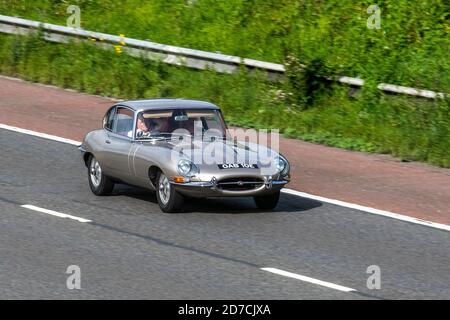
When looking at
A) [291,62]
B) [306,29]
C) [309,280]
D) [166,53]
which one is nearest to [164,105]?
[309,280]

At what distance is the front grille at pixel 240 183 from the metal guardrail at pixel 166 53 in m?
5.90

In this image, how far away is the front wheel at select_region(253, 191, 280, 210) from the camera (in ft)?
47.5

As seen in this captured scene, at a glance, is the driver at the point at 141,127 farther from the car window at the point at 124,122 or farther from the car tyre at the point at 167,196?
the car tyre at the point at 167,196

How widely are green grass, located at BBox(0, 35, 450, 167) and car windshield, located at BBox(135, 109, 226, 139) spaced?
4.32 metres

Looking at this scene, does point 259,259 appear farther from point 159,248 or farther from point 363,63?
point 363,63

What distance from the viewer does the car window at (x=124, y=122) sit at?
1508cm

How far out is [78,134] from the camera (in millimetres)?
19375

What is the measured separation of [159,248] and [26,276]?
1.77 m

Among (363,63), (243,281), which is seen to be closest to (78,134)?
(363,63)

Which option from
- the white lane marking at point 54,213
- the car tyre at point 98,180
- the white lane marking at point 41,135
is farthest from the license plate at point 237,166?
the white lane marking at point 41,135

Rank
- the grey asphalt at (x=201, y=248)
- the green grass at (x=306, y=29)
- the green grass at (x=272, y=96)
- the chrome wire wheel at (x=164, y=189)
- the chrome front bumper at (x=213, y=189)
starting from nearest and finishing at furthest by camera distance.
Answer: the grey asphalt at (x=201, y=248) < the chrome front bumper at (x=213, y=189) < the chrome wire wheel at (x=164, y=189) < the green grass at (x=272, y=96) < the green grass at (x=306, y=29)

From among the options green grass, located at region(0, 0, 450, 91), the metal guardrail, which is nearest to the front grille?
the metal guardrail

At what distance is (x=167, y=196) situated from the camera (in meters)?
14.2
